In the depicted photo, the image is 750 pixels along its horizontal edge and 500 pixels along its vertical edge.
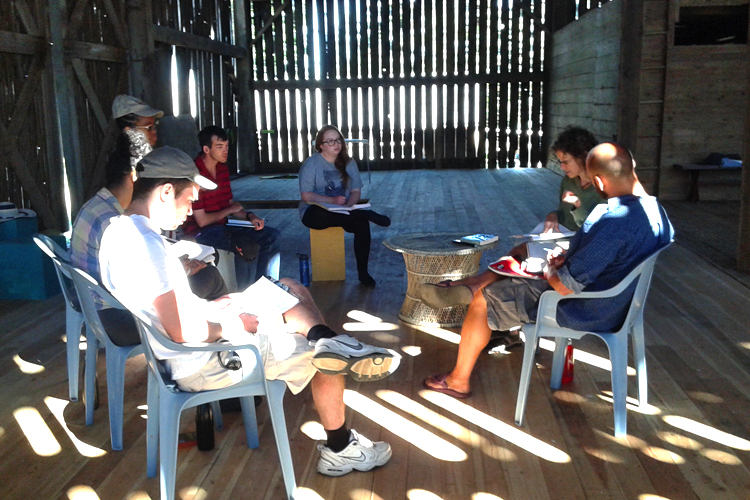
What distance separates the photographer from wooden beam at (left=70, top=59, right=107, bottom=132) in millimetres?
6789

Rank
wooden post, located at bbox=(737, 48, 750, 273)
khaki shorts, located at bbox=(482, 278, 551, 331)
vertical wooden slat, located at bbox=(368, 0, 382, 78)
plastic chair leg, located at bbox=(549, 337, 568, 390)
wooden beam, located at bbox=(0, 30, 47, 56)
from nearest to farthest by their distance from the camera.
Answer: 1. khaki shorts, located at bbox=(482, 278, 551, 331)
2. plastic chair leg, located at bbox=(549, 337, 568, 390)
3. wooden post, located at bbox=(737, 48, 750, 273)
4. wooden beam, located at bbox=(0, 30, 47, 56)
5. vertical wooden slat, located at bbox=(368, 0, 382, 78)

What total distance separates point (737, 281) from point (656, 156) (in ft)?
13.9

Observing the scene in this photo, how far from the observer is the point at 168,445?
2293 mm

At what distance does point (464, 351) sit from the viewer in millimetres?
3301

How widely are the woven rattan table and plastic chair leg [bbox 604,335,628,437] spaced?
1.43 m

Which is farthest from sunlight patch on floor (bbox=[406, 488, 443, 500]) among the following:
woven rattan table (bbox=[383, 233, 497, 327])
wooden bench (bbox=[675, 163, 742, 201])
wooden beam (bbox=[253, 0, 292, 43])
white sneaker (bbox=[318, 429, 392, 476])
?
wooden beam (bbox=[253, 0, 292, 43])

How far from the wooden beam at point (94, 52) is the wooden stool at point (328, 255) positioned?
9.85 feet

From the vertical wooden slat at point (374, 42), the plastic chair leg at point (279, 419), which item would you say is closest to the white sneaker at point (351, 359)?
the plastic chair leg at point (279, 419)

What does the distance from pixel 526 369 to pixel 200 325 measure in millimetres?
1355

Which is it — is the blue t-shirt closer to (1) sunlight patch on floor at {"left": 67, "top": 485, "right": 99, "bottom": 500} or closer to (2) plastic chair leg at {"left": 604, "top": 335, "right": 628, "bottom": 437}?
(2) plastic chair leg at {"left": 604, "top": 335, "right": 628, "bottom": 437}

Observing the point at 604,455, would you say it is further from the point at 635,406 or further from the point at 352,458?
the point at 352,458

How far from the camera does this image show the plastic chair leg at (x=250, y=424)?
285 centimetres

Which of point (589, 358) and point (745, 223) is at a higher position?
point (745, 223)

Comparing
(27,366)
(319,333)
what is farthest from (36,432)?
(319,333)
